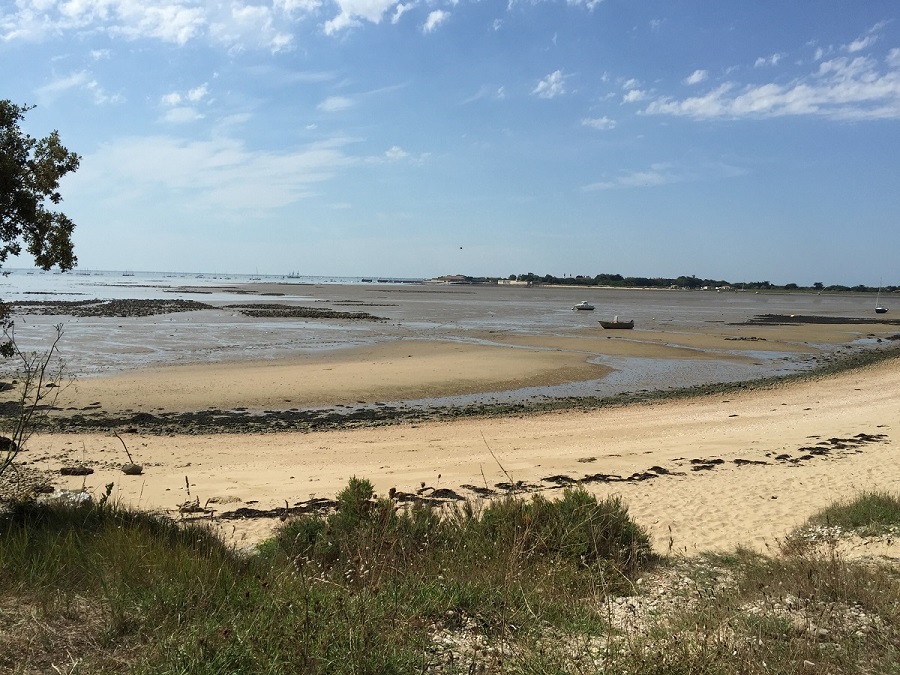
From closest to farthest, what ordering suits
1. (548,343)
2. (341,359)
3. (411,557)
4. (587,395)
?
(411,557), (587,395), (341,359), (548,343)

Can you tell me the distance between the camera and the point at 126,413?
1769cm

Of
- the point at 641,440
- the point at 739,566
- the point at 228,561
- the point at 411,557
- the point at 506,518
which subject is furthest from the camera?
the point at 641,440

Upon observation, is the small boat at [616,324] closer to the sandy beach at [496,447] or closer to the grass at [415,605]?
the sandy beach at [496,447]

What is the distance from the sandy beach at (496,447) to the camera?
31.5 feet

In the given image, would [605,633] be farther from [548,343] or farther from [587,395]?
[548,343]

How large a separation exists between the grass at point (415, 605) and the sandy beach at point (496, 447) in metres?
0.82

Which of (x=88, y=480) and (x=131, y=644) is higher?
(x=131, y=644)

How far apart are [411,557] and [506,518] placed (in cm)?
122

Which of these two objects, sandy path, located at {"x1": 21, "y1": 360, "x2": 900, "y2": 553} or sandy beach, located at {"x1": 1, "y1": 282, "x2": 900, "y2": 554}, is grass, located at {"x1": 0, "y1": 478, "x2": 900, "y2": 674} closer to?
sandy beach, located at {"x1": 1, "y1": 282, "x2": 900, "y2": 554}

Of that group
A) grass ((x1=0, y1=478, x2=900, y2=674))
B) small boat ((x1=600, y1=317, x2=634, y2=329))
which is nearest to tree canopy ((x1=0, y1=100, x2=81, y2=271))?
grass ((x1=0, y1=478, x2=900, y2=674))

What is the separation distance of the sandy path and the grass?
168cm

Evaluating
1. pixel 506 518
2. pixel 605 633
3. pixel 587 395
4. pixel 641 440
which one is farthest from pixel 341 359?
pixel 605 633

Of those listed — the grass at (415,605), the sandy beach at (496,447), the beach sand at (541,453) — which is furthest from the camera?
the sandy beach at (496,447)

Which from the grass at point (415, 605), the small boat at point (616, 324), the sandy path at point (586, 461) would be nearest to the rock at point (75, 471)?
the sandy path at point (586, 461)
